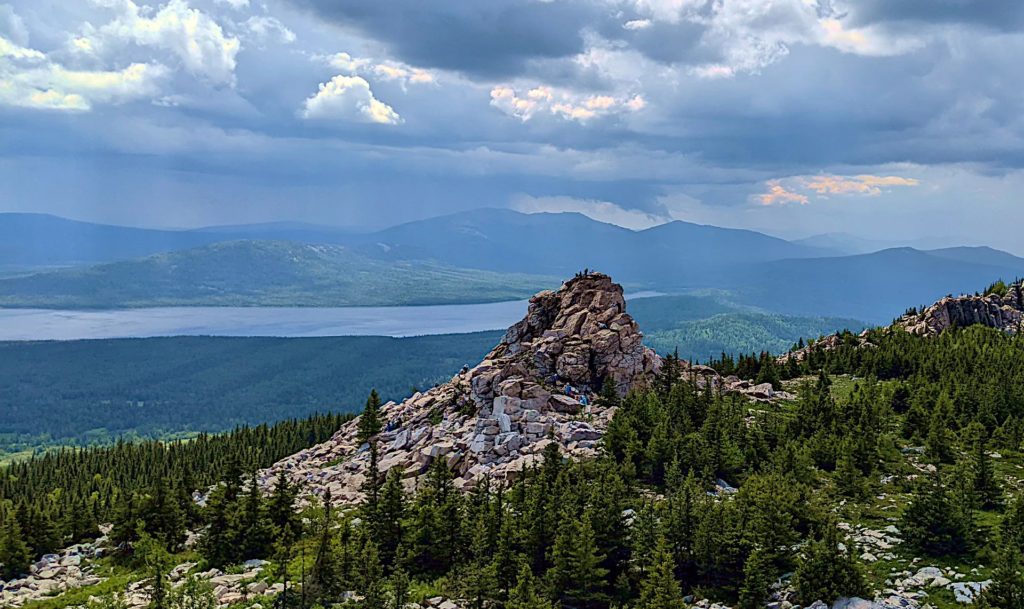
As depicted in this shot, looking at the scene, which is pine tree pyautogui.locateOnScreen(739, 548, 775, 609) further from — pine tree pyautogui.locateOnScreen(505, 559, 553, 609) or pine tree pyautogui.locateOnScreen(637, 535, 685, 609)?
pine tree pyautogui.locateOnScreen(505, 559, 553, 609)

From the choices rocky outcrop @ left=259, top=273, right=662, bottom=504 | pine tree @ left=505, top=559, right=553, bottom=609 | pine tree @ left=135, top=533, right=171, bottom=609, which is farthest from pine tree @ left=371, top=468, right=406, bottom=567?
pine tree @ left=135, top=533, right=171, bottom=609

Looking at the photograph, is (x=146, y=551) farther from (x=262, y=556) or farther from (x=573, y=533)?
(x=573, y=533)

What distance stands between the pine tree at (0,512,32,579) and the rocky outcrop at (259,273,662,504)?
2402 centimetres

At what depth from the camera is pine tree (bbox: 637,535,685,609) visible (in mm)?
39469

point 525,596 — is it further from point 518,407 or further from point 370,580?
point 518,407

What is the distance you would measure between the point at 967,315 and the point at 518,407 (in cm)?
11162

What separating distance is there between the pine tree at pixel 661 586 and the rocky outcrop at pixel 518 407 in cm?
2623

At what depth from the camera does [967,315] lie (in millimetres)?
139250

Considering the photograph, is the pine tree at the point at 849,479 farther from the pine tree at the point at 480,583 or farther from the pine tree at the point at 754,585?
the pine tree at the point at 480,583

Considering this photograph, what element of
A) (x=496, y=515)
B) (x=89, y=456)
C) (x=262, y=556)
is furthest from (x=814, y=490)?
(x=89, y=456)

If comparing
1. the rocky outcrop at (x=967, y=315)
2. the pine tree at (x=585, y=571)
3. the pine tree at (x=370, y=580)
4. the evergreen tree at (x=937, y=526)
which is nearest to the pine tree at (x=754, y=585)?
the pine tree at (x=585, y=571)

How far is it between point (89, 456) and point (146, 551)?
99.3 metres

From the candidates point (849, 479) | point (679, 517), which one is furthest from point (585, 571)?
point (849, 479)

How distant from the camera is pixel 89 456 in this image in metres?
142
